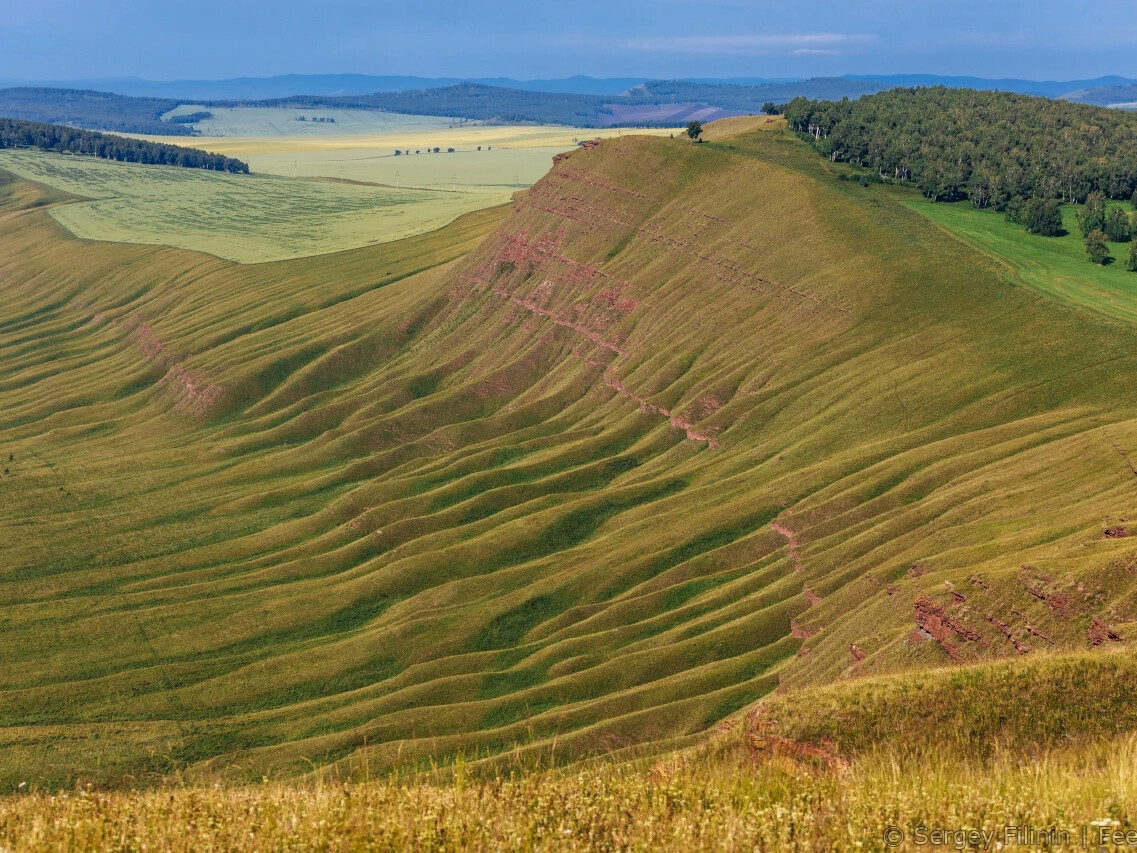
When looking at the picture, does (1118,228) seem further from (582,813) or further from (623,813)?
(582,813)

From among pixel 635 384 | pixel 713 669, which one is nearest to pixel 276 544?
pixel 635 384

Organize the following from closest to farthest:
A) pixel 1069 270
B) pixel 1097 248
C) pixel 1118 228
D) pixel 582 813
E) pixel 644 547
→ 1. pixel 582 813
2. pixel 644 547
3. pixel 1069 270
4. pixel 1097 248
5. pixel 1118 228

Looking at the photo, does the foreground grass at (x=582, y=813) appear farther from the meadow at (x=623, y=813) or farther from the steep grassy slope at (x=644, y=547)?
the steep grassy slope at (x=644, y=547)

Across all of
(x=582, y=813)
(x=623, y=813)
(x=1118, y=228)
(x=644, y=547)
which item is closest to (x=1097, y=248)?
(x=1118, y=228)

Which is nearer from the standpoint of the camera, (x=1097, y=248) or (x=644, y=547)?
(x=644, y=547)

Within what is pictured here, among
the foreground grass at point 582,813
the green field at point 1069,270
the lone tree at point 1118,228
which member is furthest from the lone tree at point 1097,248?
the foreground grass at point 582,813

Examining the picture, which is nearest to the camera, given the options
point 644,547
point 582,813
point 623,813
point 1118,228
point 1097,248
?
point 582,813

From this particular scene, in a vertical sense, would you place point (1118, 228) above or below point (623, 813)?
above
